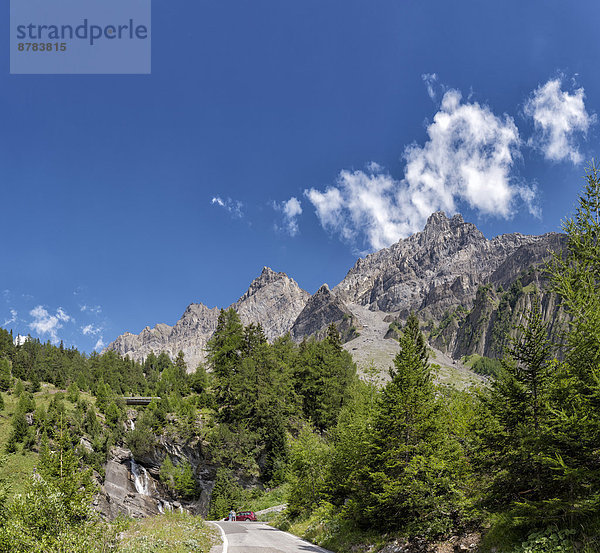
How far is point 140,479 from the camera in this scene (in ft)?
154

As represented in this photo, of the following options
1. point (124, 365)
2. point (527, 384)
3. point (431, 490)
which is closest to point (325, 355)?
point (431, 490)

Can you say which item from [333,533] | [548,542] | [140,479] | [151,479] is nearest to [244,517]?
[151,479]

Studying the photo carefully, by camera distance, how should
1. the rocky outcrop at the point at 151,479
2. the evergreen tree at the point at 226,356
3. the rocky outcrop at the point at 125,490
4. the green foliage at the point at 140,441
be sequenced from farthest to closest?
the evergreen tree at the point at 226,356
the green foliage at the point at 140,441
the rocky outcrop at the point at 151,479
the rocky outcrop at the point at 125,490

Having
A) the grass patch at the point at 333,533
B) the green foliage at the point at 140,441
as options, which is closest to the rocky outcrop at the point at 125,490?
the green foliage at the point at 140,441

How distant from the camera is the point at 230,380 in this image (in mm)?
50938

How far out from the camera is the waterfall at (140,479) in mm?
46094

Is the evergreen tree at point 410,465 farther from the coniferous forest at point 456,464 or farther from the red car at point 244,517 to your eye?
the red car at point 244,517

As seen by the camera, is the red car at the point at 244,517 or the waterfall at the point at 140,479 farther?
the waterfall at the point at 140,479

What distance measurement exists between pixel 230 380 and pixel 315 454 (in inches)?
1011

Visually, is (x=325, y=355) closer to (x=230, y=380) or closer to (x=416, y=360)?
(x=230, y=380)

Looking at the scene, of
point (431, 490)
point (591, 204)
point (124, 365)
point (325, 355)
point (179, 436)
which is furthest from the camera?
point (124, 365)

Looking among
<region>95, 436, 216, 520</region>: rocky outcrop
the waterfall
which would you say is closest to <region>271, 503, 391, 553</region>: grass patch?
<region>95, 436, 216, 520</region>: rocky outcrop

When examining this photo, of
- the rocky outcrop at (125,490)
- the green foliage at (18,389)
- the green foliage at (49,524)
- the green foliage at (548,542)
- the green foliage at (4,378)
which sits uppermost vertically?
the green foliage at (4,378)

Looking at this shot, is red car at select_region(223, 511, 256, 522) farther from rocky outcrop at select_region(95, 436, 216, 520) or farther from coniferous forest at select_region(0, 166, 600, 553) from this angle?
rocky outcrop at select_region(95, 436, 216, 520)
